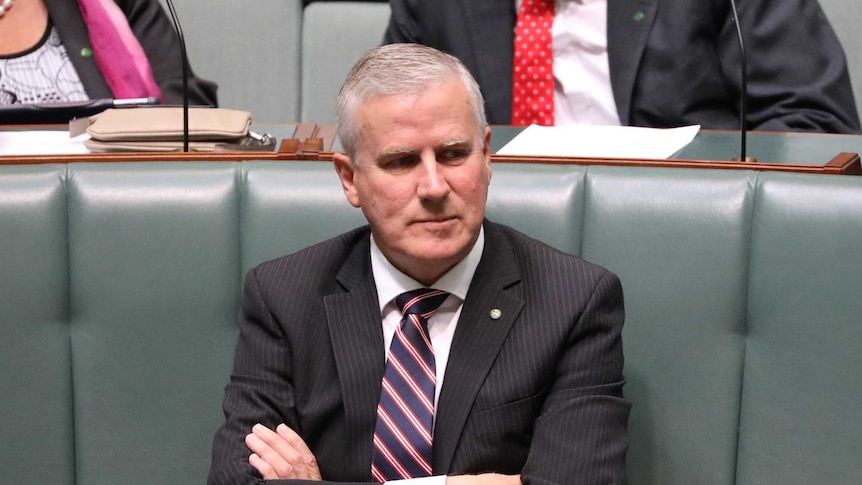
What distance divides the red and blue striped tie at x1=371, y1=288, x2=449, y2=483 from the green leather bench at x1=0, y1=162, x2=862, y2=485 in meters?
0.24

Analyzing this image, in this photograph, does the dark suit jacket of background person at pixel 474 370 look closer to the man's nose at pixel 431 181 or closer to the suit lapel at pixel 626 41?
the man's nose at pixel 431 181

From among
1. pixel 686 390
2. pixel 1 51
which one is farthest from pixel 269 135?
pixel 1 51

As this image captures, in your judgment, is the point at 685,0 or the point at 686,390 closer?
the point at 686,390

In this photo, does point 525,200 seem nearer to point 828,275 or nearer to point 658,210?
point 658,210

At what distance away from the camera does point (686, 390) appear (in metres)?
1.59

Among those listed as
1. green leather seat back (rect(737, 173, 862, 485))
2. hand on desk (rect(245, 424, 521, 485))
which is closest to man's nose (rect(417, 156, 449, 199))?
hand on desk (rect(245, 424, 521, 485))

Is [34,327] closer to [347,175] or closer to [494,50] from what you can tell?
[347,175]

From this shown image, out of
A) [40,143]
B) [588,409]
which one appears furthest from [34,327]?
[588,409]

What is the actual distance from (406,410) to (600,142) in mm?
573

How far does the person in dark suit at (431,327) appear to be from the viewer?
1.40 m

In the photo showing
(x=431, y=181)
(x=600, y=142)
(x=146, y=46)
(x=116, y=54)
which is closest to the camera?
(x=431, y=181)

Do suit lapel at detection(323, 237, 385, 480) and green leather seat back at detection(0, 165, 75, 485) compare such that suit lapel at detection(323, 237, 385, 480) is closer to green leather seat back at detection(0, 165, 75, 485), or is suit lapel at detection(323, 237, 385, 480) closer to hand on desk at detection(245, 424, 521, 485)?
hand on desk at detection(245, 424, 521, 485)

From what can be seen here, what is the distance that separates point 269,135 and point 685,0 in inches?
35.0

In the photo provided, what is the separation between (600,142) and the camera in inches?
70.5
